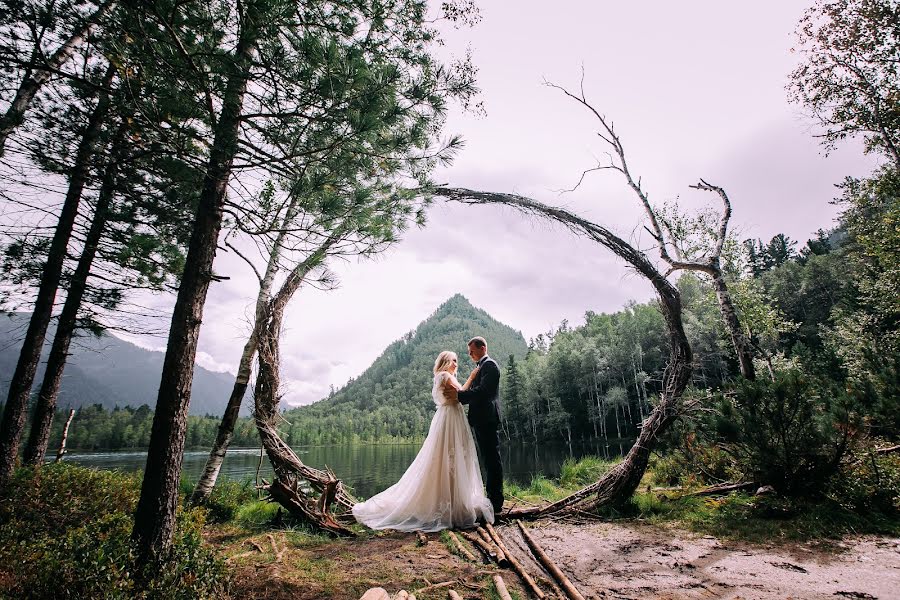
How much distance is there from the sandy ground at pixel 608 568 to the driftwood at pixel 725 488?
1637 millimetres

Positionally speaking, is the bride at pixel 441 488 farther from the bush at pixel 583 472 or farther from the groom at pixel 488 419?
the bush at pixel 583 472

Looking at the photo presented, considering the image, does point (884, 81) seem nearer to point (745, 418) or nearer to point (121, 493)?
point (745, 418)

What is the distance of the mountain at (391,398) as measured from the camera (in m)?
86.8

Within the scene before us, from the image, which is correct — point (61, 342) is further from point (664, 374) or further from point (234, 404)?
point (664, 374)

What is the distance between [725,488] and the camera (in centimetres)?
523

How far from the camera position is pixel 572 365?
184 ft

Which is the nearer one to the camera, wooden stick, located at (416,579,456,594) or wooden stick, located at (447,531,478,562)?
wooden stick, located at (416,579,456,594)

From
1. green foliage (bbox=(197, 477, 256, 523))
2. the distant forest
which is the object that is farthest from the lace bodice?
the distant forest

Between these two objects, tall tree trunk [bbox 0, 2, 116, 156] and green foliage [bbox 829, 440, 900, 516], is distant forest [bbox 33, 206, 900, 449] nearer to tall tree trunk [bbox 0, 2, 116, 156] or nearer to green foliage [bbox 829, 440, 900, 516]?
green foliage [bbox 829, 440, 900, 516]

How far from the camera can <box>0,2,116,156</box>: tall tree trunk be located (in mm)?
3014

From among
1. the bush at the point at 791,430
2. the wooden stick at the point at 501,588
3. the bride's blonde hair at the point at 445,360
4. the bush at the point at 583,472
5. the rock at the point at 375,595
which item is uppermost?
the bride's blonde hair at the point at 445,360

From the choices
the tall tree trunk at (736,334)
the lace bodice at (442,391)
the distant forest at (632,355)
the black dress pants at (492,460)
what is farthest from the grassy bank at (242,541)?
the distant forest at (632,355)

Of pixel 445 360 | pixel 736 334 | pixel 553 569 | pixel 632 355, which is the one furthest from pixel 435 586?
pixel 632 355

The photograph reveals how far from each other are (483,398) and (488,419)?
0.29m
